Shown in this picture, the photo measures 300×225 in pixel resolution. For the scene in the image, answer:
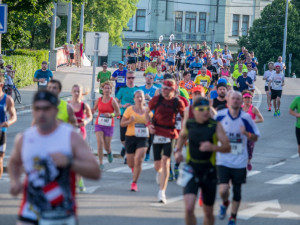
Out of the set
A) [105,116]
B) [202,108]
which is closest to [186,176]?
[202,108]

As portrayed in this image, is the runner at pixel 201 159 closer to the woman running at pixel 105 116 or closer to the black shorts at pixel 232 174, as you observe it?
the black shorts at pixel 232 174

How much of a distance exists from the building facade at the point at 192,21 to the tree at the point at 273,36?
7.75 meters

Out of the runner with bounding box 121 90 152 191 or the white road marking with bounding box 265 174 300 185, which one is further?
the white road marking with bounding box 265 174 300 185

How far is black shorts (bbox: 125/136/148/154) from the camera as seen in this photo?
1257 centimetres

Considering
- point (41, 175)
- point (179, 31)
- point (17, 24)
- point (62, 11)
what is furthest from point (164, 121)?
point (179, 31)

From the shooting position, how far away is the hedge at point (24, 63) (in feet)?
108

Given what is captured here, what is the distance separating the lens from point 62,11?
45375 millimetres

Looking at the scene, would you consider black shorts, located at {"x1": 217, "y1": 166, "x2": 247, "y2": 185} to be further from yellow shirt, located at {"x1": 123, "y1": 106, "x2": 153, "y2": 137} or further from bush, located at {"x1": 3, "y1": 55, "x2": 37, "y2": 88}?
bush, located at {"x1": 3, "y1": 55, "x2": 37, "y2": 88}

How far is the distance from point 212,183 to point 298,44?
243 ft

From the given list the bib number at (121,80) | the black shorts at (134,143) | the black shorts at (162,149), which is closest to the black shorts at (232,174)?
the black shorts at (162,149)

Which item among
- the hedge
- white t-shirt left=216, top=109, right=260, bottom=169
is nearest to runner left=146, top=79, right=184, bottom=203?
white t-shirt left=216, top=109, right=260, bottom=169

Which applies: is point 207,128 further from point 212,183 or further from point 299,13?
point 299,13

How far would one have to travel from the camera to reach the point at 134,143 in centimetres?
1266

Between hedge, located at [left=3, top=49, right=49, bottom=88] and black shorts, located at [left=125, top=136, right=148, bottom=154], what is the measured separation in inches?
769
